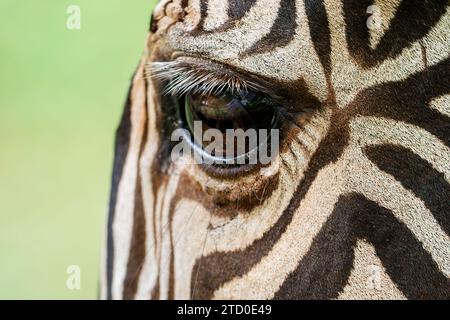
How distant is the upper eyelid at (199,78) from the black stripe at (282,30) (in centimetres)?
9

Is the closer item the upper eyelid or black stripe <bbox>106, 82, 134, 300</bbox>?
the upper eyelid

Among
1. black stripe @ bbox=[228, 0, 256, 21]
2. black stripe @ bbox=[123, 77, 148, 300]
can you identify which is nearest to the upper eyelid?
black stripe @ bbox=[228, 0, 256, 21]

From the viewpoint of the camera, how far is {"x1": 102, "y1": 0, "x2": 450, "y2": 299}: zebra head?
1402 millimetres

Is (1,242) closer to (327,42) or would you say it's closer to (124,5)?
(124,5)

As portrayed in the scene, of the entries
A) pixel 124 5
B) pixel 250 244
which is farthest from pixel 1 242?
pixel 250 244

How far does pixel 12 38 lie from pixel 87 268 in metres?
3.30

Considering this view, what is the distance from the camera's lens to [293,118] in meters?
1.61

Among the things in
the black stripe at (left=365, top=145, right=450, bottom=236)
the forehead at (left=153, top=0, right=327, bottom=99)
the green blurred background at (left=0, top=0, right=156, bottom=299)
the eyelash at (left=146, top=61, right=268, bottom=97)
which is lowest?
the green blurred background at (left=0, top=0, right=156, bottom=299)

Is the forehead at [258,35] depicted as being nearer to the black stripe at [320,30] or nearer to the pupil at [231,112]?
the black stripe at [320,30]

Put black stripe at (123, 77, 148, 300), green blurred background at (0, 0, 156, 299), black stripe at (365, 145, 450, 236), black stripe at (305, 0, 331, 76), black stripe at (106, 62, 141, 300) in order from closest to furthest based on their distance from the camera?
black stripe at (365, 145, 450, 236) < black stripe at (305, 0, 331, 76) < black stripe at (123, 77, 148, 300) < black stripe at (106, 62, 141, 300) < green blurred background at (0, 0, 156, 299)

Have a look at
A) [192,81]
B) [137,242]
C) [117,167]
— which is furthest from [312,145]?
[117,167]

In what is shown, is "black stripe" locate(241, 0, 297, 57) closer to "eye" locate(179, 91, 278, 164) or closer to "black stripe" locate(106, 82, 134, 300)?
"eye" locate(179, 91, 278, 164)

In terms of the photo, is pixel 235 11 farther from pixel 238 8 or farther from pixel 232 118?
pixel 232 118

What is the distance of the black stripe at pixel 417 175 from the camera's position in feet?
4.51
